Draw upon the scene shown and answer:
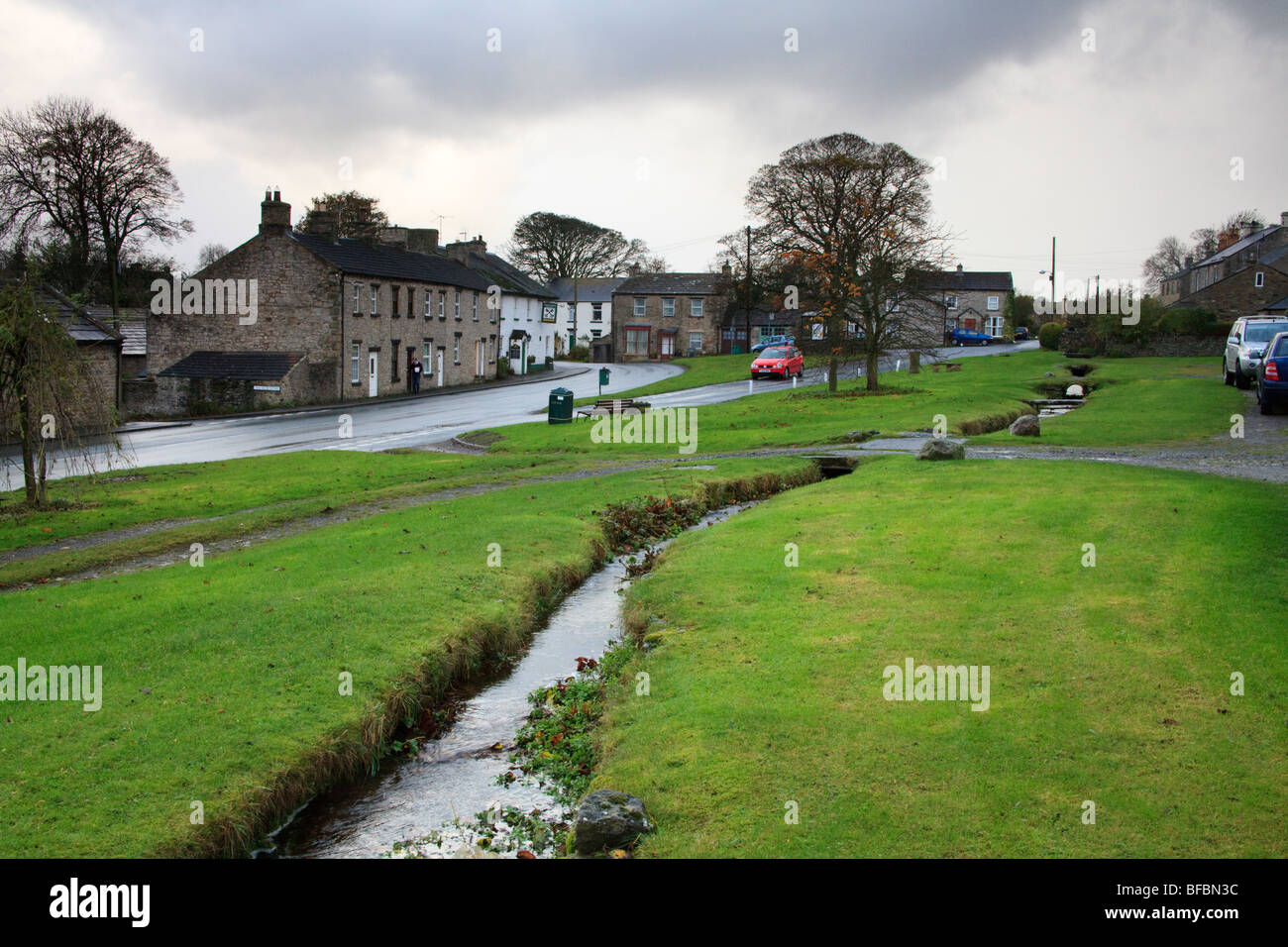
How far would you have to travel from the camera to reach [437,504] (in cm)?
2308

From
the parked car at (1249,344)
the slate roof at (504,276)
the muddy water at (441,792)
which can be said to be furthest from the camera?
the slate roof at (504,276)

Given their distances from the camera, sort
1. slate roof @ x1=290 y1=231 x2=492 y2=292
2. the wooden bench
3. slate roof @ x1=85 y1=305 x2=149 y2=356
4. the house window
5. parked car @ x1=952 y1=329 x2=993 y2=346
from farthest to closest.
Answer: the house window
parked car @ x1=952 y1=329 x2=993 y2=346
slate roof @ x1=290 y1=231 x2=492 y2=292
slate roof @ x1=85 y1=305 x2=149 y2=356
the wooden bench

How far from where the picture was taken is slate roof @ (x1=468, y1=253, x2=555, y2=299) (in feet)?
291

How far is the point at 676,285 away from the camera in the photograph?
110 m

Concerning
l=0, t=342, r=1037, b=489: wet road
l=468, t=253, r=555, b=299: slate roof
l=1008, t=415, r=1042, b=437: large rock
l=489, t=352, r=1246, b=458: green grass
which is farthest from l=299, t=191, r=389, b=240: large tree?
l=1008, t=415, r=1042, b=437: large rock

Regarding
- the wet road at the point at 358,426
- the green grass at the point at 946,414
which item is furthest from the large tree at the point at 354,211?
the green grass at the point at 946,414

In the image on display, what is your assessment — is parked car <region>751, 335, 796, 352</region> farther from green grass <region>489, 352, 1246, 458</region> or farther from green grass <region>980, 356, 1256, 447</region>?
green grass <region>980, 356, 1256, 447</region>

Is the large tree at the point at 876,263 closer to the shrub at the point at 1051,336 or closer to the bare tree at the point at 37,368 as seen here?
the shrub at the point at 1051,336

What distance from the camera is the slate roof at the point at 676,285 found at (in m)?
109

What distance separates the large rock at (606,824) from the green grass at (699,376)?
140ft

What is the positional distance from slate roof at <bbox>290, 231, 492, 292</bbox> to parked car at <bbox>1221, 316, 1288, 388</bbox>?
4676 cm
